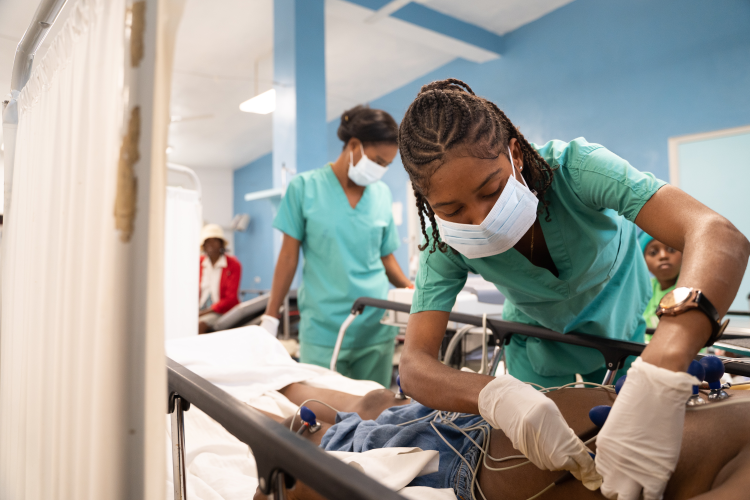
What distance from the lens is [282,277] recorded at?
2.16 meters

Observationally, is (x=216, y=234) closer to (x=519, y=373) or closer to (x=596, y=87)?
(x=596, y=87)

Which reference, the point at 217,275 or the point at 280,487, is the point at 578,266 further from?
the point at 217,275

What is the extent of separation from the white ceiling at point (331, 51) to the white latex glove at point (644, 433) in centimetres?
388

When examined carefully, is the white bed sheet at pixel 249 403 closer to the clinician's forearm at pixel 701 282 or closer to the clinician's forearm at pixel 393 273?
the clinician's forearm at pixel 701 282

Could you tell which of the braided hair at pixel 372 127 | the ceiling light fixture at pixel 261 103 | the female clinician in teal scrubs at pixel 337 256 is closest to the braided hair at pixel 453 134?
the braided hair at pixel 372 127

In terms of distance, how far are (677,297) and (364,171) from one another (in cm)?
149

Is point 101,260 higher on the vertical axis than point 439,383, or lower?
higher

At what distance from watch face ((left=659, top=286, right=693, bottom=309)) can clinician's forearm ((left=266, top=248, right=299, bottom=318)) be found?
163 centimetres

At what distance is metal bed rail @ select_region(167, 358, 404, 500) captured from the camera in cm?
49

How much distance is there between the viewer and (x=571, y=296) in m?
1.17

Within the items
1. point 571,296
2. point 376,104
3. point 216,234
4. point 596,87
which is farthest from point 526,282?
point 376,104

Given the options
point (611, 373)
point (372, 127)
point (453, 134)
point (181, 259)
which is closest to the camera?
point (453, 134)

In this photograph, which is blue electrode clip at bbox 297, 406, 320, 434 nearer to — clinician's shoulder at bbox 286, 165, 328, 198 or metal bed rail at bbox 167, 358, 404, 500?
metal bed rail at bbox 167, 358, 404, 500

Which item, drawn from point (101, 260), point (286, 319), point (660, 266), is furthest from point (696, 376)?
point (286, 319)
